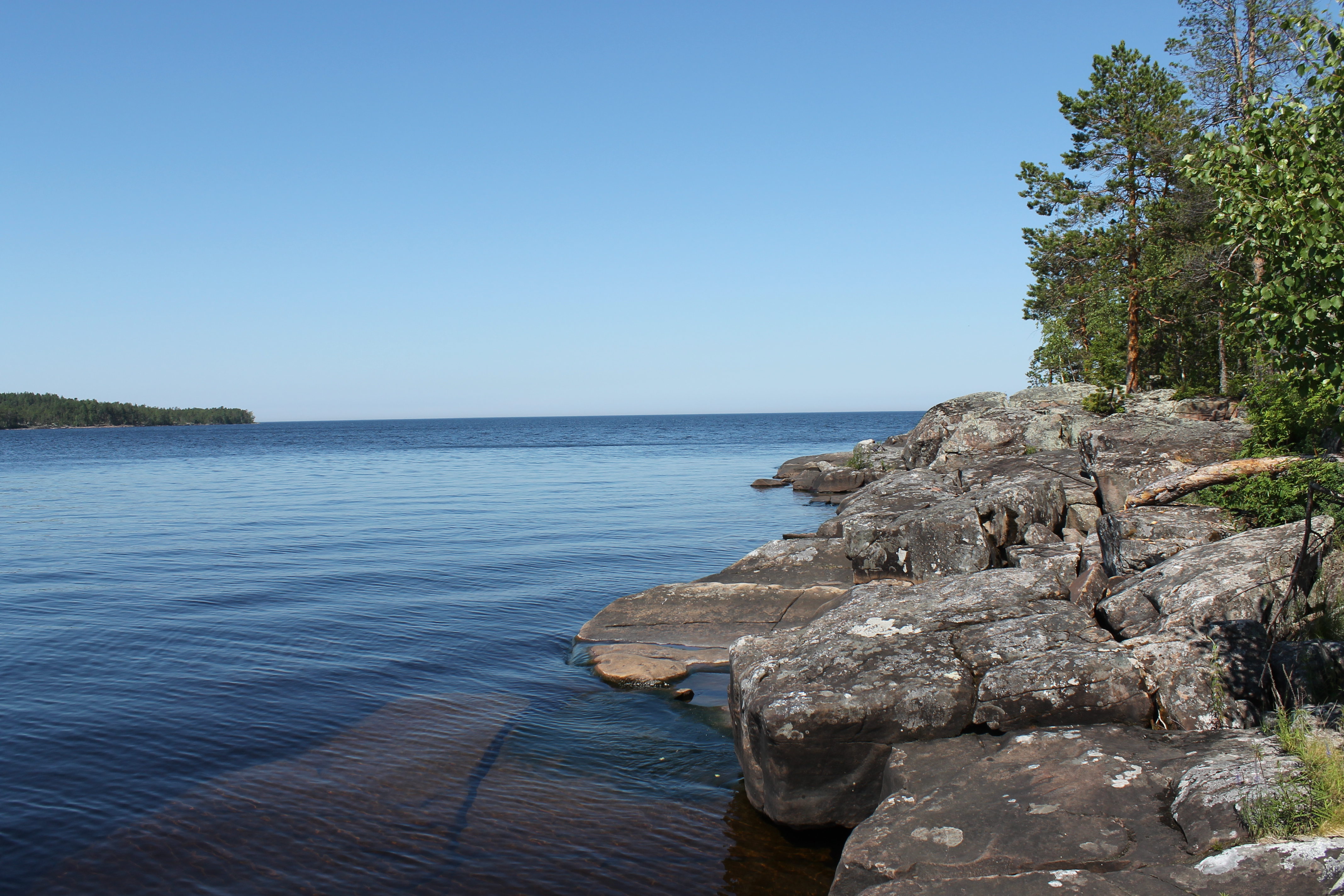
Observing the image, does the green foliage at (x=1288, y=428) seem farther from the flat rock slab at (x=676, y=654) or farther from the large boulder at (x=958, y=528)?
the flat rock slab at (x=676, y=654)

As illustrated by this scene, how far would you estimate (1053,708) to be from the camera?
894 centimetres

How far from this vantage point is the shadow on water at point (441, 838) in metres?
8.69

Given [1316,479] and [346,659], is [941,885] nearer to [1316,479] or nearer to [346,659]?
[1316,479]

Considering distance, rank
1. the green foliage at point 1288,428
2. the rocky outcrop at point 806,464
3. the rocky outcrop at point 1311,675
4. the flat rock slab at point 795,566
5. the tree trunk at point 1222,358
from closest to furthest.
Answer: the rocky outcrop at point 1311,675 → the green foliage at point 1288,428 → the flat rock slab at point 795,566 → the tree trunk at point 1222,358 → the rocky outcrop at point 806,464

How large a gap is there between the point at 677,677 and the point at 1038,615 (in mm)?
6478

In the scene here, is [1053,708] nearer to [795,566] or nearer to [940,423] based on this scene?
[795,566]

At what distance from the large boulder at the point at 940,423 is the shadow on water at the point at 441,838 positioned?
2676 centimetres

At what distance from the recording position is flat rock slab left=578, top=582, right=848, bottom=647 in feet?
55.7

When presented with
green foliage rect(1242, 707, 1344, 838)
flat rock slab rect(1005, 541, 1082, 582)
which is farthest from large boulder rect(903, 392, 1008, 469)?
green foliage rect(1242, 707, 1344, 838)

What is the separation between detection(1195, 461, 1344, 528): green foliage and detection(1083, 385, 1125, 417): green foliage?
15.9m

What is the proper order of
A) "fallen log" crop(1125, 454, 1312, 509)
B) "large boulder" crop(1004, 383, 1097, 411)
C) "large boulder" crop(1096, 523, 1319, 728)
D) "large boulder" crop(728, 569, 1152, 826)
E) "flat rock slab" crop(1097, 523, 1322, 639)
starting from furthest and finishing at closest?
"large boulder" crop(1004, 383, 1097, 411)
"fallen log" crop(1125, 454, 1312, 509)
"flat rock slab" crop(1097, 523, 1322, 639)
"large boulder" crop(728, 569, 1152, 826)
"large boulder" crop(1096, 523, 1319, 728)

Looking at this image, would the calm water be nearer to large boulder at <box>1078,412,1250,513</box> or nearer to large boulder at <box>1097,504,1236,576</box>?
large boulder at <box>1097,504,1236,576</box>

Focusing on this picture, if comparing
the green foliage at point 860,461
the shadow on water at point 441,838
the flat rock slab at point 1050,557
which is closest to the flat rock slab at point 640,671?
the shadow on water at point 441,838

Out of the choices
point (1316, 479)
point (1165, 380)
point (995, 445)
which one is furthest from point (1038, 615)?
point (1165, 380)
